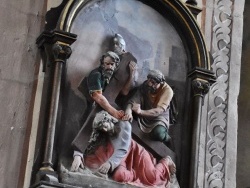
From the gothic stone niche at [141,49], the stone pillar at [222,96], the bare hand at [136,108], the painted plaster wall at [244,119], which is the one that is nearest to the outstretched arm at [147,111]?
the bare hand at [136,108]

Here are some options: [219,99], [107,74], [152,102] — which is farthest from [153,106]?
[219,99]

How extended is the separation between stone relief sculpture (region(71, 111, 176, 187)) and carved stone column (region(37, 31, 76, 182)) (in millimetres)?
129

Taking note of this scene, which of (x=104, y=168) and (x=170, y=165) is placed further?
(x=170, y=165)

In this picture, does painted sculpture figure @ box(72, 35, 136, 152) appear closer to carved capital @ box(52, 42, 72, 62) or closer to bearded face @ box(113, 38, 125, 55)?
bearded face @ box(113, 38, 125, 55)

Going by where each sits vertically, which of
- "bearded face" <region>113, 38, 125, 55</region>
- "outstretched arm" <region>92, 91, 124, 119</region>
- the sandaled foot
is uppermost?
"bearded face" <region>113, 38, 125, 55</region>

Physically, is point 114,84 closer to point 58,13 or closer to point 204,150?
point 58,13

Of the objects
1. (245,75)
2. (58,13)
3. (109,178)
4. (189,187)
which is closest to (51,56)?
(58,13)

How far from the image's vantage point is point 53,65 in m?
3.40

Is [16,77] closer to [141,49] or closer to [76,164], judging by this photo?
[76,164]

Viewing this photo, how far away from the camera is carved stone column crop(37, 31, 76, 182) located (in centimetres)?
326

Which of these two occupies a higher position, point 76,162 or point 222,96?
point 222,96

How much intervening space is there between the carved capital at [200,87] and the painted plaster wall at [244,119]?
1092 millimetres

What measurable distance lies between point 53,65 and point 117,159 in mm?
501

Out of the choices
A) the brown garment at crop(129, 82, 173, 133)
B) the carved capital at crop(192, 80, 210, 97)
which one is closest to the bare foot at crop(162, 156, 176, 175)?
the brown garment at crop(129, 82, 173, 133)
